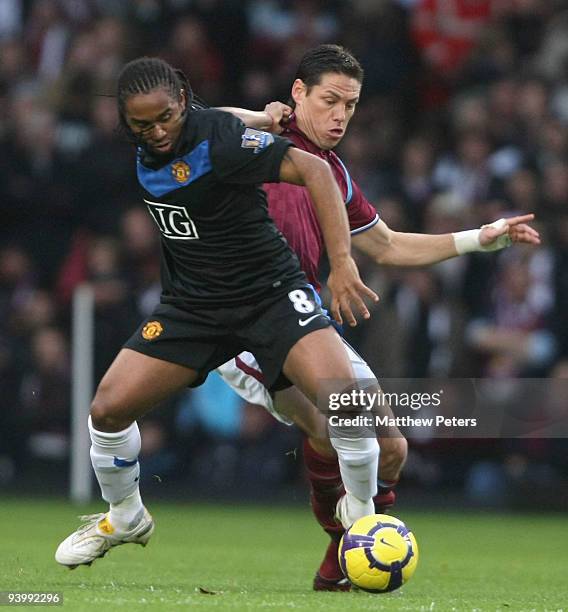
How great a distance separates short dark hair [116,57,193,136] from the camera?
6.34 m

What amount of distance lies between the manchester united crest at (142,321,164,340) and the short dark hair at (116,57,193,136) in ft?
2.85

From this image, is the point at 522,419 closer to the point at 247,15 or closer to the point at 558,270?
the point at 558,270

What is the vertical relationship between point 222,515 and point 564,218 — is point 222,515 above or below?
below

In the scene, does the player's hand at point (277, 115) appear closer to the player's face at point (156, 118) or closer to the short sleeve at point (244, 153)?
the short sleeve at point (244, 153)

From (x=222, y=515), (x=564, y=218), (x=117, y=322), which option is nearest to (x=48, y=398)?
(x=117, y=322)

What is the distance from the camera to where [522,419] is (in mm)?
11773

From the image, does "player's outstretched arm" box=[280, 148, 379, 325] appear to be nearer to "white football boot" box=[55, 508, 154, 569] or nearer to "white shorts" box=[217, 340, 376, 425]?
"white shorts" box=[217, 340, 376, 425]

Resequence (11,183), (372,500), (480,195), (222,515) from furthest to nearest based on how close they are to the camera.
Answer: (11,183), (480,195), (222,515), (372,500)

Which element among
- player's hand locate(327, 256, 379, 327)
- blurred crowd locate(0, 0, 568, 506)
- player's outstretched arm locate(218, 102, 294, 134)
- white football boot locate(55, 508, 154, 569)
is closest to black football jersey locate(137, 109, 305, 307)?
player's outstretched arm locate(218, 102, 294, 134)

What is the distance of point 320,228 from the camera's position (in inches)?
283

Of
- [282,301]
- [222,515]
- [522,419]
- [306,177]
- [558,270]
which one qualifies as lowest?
[222,515]

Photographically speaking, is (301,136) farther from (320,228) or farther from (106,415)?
(106,415)

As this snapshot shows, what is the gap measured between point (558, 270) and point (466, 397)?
132 centimetres

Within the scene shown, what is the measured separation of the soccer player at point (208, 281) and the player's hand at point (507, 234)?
935 millimetres
